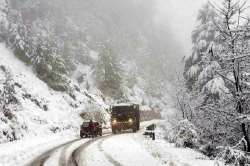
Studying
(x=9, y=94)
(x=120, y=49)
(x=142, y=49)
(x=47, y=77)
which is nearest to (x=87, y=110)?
(x=47, y=77)

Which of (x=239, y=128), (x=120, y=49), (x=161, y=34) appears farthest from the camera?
(x=161, y=34)

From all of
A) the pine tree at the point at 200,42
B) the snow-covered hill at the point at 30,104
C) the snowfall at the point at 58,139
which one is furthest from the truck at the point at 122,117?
the pine tree at the point at 200,42

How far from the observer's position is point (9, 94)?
128 feet

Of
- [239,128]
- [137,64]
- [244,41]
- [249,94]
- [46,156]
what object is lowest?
[46,156]

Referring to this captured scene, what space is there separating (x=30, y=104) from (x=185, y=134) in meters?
24.3

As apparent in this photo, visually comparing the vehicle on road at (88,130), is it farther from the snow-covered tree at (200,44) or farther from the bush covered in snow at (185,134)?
the bush covered in snow at (185,134)

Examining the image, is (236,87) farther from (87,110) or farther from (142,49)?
(142,49)

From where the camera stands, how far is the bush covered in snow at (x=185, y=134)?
23.9 m

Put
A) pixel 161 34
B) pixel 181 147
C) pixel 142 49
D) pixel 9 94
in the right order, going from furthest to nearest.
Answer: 1. pixel 161 34
2. pixel 142 49
3. pixel 9 94
4. pixel 181 147

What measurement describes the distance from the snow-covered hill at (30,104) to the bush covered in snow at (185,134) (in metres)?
14.3

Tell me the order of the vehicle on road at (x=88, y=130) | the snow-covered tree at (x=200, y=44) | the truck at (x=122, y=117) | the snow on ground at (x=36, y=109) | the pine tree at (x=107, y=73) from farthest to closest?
the pine tree at (x=107, y=73)
the truck at (x=122, y=117)
the vehicle on road at (x=88, y=130)
the snow on ground at (x=36, y=109)
the snow-covered tree at (x=200, y=44)

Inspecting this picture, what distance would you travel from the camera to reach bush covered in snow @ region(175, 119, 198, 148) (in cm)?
2389

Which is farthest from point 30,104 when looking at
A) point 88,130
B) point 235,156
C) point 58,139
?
point 235,156

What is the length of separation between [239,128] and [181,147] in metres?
10.4
